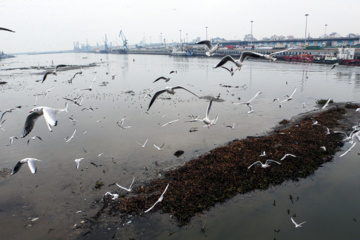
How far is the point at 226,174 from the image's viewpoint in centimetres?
1091

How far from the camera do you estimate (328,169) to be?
1175 centimetres

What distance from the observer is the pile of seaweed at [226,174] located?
925cm

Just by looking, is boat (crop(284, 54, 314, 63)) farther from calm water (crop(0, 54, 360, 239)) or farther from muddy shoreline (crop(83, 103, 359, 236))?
muddy shoreline (crop(83, 103, 359, 236))

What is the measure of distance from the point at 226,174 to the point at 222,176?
24cm

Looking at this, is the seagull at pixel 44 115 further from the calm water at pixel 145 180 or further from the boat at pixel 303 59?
the boat at pixel 303 59

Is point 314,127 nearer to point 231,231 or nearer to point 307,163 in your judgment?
point 307,163

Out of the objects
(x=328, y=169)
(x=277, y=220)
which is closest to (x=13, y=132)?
(x=277, y=220)

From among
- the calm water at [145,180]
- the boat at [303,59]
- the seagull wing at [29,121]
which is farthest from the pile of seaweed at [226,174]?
the boat at [303,59]

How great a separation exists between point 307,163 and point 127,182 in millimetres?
8849

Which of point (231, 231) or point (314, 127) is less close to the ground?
point (314, 127)

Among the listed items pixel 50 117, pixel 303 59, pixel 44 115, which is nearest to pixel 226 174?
pixel 50 117

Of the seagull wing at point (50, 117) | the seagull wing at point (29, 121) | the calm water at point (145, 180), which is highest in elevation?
the seagull wing at point (50, 117)

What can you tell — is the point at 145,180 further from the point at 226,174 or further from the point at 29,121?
the point at 29,121

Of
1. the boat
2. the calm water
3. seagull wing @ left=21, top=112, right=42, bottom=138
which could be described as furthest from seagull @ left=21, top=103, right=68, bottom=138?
the boat
